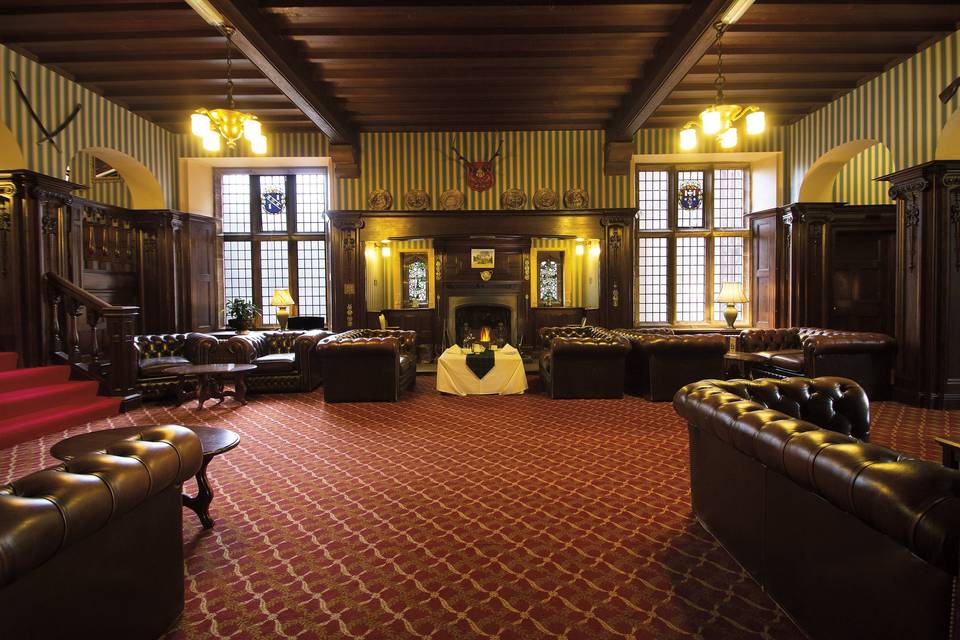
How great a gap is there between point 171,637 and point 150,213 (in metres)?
8.28

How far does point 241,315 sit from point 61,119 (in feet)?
11.9

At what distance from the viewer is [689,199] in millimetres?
10008

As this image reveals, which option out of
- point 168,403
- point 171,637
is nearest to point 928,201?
point 171,637

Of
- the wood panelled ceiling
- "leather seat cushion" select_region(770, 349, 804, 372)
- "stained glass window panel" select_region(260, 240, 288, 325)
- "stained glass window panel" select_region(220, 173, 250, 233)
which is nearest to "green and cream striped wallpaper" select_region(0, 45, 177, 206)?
the wood panelled ceiling

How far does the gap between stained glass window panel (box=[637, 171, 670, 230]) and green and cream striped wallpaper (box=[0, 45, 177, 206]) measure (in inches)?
338

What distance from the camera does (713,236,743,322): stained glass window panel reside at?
33.0ft

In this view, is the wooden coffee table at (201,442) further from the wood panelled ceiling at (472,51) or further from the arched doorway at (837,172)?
the arched doorway at (837,172)

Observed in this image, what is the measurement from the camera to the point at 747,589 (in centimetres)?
232

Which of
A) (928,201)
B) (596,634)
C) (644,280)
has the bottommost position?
(596,634)

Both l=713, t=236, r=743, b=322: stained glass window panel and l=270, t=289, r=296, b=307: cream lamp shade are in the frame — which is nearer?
l=270, t=289, r=296, b=307: cream lamp shade

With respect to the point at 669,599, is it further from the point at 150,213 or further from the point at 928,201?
the point at 150,213

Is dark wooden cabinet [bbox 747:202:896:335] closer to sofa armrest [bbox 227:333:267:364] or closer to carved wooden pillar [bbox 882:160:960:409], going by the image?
carved wooden pillar [bbox 882:160:960:409]

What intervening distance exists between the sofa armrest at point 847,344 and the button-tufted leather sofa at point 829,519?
4.44 meters

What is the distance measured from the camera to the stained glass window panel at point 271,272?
33.3ft
